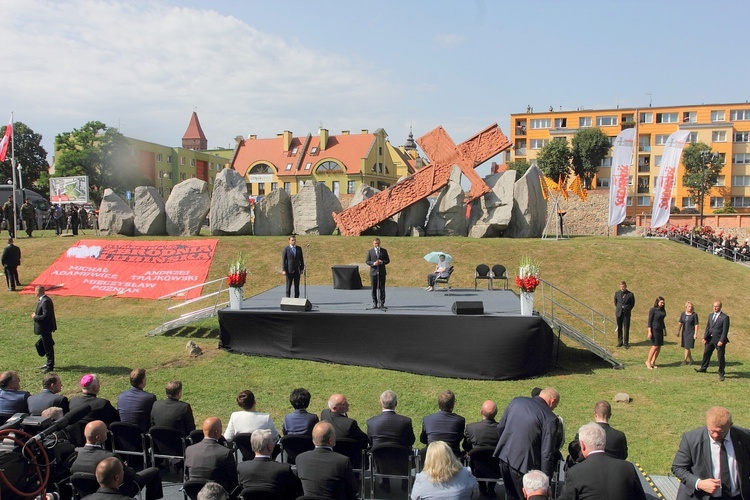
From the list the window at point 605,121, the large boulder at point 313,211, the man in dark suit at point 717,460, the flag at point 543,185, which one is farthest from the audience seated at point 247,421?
the window at point 605,121

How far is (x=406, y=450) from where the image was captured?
5949 mm

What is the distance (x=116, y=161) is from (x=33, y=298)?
4350 cm

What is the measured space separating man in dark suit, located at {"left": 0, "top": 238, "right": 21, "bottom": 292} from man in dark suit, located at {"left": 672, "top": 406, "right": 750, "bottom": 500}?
67.1 feet

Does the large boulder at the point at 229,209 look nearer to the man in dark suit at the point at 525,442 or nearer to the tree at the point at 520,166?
the man in dark suit at the point at 525,442

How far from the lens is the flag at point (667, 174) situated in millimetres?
24677

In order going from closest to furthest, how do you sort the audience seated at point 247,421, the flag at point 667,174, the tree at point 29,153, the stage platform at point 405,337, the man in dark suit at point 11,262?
1. the audience seated at point 247,421
2. the stage platform at point 405,337
3. the man in dark suit at point 11,262
4. the flag at point 667,174
5. the tree at point 29,153

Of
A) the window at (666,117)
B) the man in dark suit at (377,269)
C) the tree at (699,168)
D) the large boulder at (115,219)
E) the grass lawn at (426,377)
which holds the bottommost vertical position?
the grass lawn at (426,377)

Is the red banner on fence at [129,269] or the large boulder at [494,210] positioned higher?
the large boulder at [494,210]

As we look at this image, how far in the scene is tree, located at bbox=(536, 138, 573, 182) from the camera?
5941 centimetres

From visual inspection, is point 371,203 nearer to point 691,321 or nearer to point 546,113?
point 691,321

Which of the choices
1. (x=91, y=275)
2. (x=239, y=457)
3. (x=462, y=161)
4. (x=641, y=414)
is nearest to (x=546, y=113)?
(x=462, y=161)

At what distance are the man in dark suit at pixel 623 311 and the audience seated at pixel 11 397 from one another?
527 inches

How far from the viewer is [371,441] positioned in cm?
631

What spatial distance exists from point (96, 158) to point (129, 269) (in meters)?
41.3
